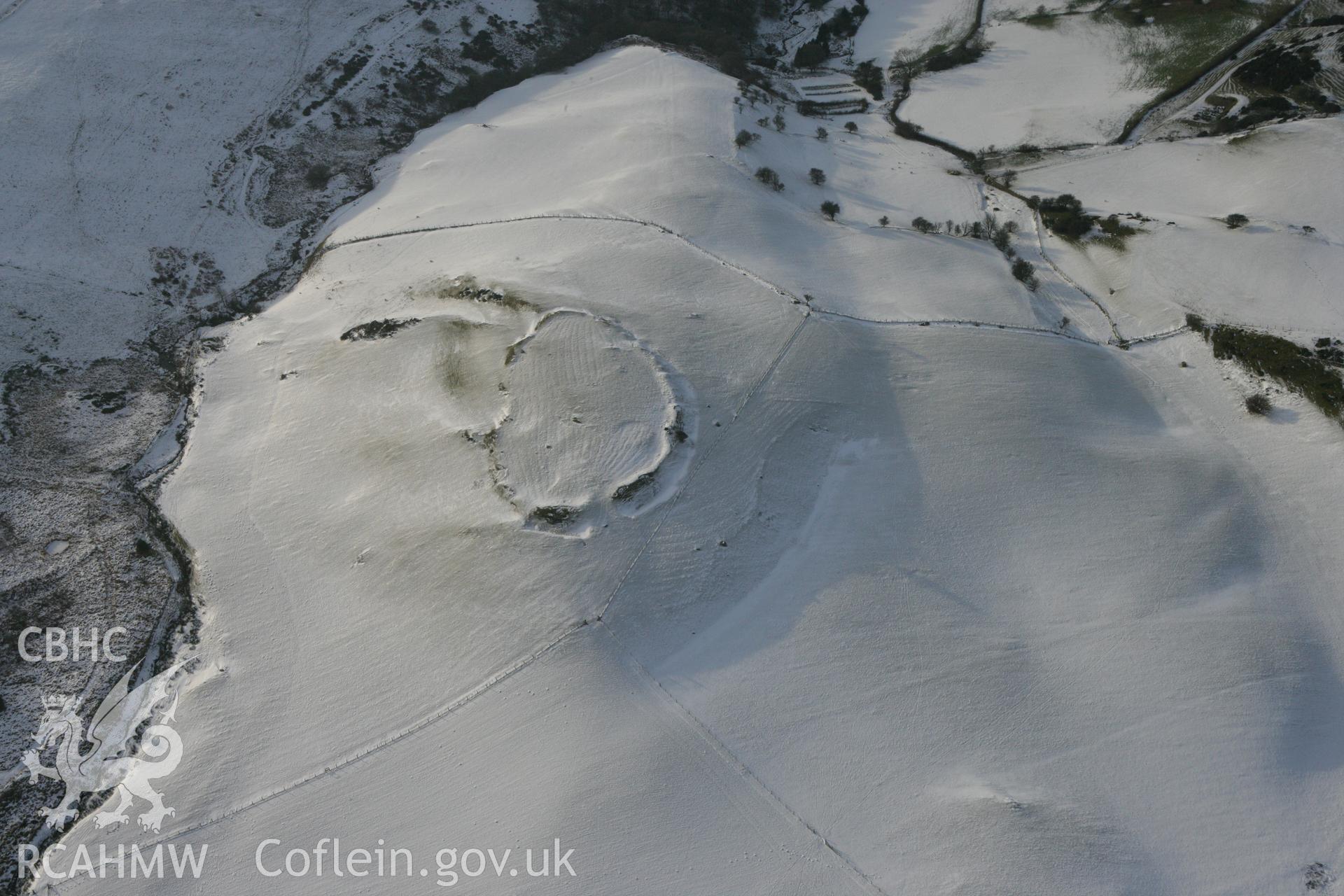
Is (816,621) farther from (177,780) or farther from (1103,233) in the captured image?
(1103,233)

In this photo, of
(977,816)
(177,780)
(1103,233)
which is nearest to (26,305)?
(177,780)

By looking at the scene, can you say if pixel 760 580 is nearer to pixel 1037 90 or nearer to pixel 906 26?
pixel 1037 90

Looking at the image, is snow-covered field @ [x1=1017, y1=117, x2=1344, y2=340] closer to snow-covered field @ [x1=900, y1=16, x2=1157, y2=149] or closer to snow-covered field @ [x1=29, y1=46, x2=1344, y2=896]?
snow-covered field @ [x1=29, y1=46, x2=1344, y2=896]

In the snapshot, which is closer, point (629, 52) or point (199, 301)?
point (199, 301)

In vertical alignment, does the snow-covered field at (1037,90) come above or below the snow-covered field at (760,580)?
above

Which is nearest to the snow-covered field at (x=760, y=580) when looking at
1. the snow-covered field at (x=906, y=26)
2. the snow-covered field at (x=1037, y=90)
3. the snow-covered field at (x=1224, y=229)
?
the snow-covered field at (x=1224, y=229)

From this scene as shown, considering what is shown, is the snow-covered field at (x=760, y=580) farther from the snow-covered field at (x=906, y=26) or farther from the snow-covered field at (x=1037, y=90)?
the snow-covered field at (x=906, y=26)

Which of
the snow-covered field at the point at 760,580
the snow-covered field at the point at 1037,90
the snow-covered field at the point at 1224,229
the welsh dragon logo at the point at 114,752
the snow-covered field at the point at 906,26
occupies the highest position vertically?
the snow-covered field at the point at 906,26
